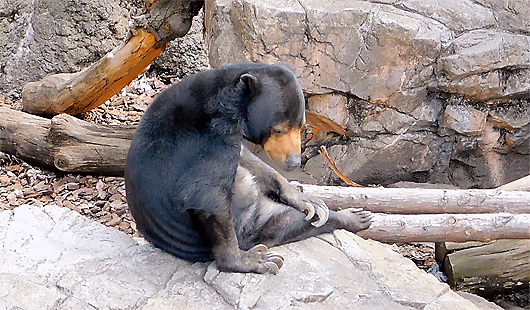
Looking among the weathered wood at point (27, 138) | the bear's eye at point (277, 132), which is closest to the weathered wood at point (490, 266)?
the bear's eye at point (277, 132)

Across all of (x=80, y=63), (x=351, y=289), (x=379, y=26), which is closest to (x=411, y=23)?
(x=379, y=26)

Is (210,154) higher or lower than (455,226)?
higher

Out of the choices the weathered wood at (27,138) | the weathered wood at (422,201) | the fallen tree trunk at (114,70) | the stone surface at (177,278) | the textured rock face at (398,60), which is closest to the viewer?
the stone surface at (177,278)

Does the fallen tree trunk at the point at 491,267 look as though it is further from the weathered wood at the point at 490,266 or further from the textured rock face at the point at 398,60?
the textured rock face at the point at 398,60

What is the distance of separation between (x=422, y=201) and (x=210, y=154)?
1.85 m

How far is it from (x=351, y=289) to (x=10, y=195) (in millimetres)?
3546

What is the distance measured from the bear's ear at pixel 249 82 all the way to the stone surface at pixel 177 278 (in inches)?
35.2

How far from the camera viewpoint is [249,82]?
8.60 ft

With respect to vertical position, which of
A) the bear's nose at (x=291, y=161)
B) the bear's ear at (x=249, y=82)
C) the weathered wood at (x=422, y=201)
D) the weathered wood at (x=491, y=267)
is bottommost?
the weathered wood at (x=491, y=267)

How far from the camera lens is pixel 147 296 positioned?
2744 mm

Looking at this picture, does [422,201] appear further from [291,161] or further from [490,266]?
[291,161]

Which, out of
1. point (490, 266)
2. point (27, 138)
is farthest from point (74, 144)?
point (490, 266)

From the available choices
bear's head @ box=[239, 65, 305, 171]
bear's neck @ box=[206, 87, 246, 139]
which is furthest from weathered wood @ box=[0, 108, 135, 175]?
bear's head @ box=[239, 65, 305, 171]

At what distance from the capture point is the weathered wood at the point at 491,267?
4203mm
